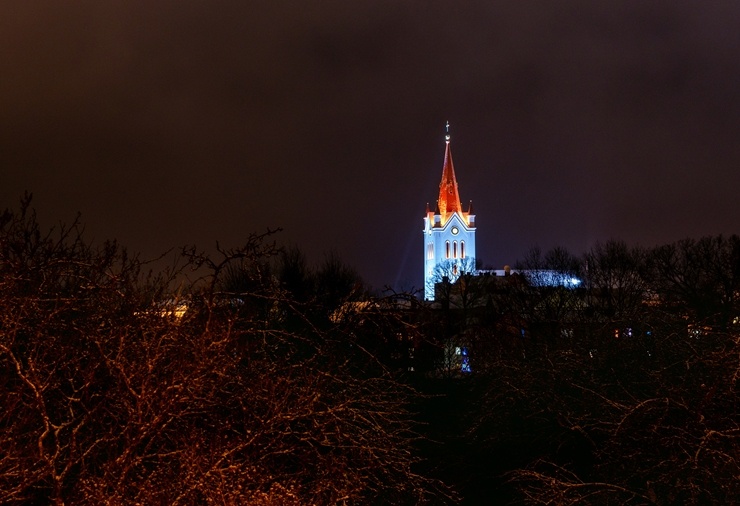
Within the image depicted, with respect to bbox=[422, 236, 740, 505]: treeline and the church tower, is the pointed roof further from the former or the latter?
bbox=[422, 236, 740, 505]: treeline

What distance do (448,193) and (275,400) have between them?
112m

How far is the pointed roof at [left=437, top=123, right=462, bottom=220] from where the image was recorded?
373 ft

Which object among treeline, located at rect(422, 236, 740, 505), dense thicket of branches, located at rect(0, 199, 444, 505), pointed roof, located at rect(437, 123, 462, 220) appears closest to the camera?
dense thicket of branches, located at rect(0, 199, 444, 505)

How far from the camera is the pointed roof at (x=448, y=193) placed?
114 metres

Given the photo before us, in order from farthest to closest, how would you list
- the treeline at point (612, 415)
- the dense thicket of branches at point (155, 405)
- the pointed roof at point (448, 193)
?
the pointed roof at point (448, 193), the treeline at point (612, 415), the dense thicket of branches at point (155, 405)

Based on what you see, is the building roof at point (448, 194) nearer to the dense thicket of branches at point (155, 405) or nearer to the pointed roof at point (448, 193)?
the pointed roof at point (448, 193)

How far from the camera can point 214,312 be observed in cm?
596

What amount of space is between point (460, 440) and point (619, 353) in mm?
4488

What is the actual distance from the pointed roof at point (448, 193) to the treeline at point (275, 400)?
101582 mm

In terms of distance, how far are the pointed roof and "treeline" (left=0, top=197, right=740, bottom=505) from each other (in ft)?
333

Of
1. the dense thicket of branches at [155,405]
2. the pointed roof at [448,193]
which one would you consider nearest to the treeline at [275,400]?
the dense thicket of branches at [155,405]

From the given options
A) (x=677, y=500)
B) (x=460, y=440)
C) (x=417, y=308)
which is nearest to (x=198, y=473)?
(x=417, y=308)

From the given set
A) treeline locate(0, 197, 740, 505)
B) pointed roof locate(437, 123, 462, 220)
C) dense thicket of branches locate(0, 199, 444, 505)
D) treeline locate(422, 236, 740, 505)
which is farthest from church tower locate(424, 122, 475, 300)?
dense thicket of branches locate(0, 199, 444, 505)

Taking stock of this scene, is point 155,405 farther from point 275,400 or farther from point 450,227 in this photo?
point 450,227
